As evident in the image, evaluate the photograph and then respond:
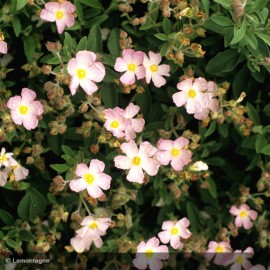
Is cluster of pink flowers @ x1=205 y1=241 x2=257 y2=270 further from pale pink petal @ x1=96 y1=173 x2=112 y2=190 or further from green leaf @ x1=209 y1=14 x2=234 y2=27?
green leaf @ x1=209 y1=14 x2=234 y2=27

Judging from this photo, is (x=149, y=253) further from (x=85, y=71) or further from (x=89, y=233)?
(x=85, y=71)

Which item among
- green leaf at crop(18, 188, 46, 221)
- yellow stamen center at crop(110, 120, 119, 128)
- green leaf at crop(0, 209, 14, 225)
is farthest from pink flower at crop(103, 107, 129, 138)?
green leaf at crop(0, 209, 14, 225)

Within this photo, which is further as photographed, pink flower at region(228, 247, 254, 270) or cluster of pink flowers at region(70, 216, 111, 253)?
pink flower at region(228, 247, 254, 270)

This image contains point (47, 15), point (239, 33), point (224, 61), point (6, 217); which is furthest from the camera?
point (6, 217)

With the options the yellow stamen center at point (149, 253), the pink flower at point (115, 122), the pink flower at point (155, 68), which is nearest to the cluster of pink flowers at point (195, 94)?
the pink flower at point (155, 68)

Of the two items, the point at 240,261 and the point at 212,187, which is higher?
the point at 212,187

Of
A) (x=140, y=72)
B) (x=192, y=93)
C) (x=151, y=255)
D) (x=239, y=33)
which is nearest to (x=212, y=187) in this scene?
(x=151, y=255)
